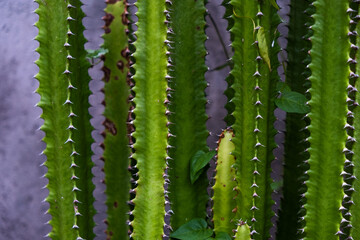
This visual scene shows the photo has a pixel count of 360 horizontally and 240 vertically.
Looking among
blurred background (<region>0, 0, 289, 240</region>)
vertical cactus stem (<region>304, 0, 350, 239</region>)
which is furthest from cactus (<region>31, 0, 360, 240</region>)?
blurred background (<region>0, 0, 289, 240</region>)

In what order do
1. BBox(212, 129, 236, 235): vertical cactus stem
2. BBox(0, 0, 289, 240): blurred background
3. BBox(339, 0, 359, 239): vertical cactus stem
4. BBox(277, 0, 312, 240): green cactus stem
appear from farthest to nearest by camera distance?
BBox(0, 0, 289, 240): blurred background < BBox(277, 0, 312, 240): green cactus stem < BBox(212, 129, 236, 235): vertical cactus stem < BBox(339, 0, 359, 239): vertical cactus stem

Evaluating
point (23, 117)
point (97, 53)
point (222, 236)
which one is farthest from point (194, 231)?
point (23, 117)

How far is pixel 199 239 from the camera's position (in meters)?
1.13

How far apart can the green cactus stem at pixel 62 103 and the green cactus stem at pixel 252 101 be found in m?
0.43

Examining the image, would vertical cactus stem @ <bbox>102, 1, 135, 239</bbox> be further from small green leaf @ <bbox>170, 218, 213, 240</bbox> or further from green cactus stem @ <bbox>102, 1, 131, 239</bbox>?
small green leaf @ <bbox>170, 218, 213, 240</bbox>

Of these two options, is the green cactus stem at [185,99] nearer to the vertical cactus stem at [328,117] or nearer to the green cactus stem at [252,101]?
the green cactus stem at [252,101]

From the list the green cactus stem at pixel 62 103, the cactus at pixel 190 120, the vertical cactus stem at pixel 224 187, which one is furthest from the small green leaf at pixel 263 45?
the green cactus stem at pixel 62 103

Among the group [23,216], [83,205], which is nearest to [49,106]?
[83,205]

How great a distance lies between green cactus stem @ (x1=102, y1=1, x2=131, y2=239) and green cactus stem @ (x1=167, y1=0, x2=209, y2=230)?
5.2 inches

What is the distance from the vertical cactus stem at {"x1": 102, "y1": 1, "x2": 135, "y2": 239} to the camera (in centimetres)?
124

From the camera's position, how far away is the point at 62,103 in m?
1.16

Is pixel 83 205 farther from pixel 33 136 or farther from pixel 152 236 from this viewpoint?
pixel 33 136

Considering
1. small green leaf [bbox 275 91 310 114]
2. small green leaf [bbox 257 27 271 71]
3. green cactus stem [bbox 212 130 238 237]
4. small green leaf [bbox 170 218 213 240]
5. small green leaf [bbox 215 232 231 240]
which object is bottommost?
small green leaf [bbox 215 232 231 240]

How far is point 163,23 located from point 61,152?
1.43ft
